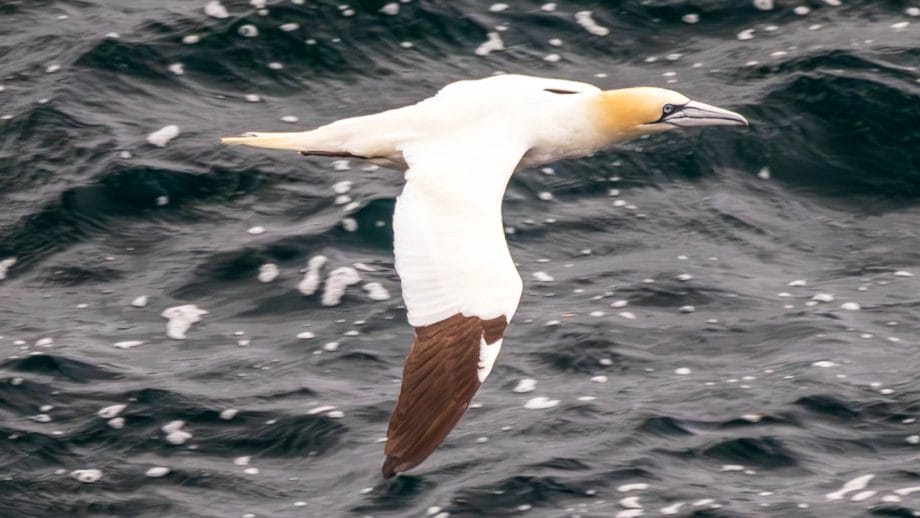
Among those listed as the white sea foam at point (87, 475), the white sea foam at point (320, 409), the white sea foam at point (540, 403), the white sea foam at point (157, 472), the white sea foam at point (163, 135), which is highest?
the white sea foam at point (163, 135)

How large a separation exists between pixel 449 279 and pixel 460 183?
0.94m

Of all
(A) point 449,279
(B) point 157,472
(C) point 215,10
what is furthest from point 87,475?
(C) point 215,10

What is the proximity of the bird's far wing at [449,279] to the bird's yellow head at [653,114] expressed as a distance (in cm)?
95

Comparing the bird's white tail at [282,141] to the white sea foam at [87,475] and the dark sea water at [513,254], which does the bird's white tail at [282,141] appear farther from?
the white sea foam at [87,475]

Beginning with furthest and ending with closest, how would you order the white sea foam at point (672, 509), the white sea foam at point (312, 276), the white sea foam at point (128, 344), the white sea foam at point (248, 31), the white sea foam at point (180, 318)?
the white sea foam at point (248, 31) < the white sea foam at point (312, 276) < the white sea foam at point (180, 318) < the white sea foam at point (128, 344) < the white sea foam at point (672, 509)

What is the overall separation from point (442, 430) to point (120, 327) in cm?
431

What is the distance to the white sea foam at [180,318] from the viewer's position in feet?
45.1

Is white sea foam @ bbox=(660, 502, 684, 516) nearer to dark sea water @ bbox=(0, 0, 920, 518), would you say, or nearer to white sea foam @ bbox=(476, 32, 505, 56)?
dark sea water @ bbox=(0, 0, 920, 518)

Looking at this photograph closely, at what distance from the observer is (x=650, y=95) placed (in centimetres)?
1319

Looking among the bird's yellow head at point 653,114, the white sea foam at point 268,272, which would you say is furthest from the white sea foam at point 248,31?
the bird's yellow head at point 653,114

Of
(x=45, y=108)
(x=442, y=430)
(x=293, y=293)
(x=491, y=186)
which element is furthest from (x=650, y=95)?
(x=45, y=108)

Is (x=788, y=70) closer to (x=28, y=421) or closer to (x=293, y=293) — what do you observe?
(x=293, y=293)

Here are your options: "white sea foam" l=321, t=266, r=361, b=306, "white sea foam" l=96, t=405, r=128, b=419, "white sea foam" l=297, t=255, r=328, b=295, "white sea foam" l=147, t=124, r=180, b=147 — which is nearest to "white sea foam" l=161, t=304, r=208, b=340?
"white sea foam" l=297, t=255, r=328, b=295

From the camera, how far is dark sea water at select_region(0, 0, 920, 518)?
1206 cm
